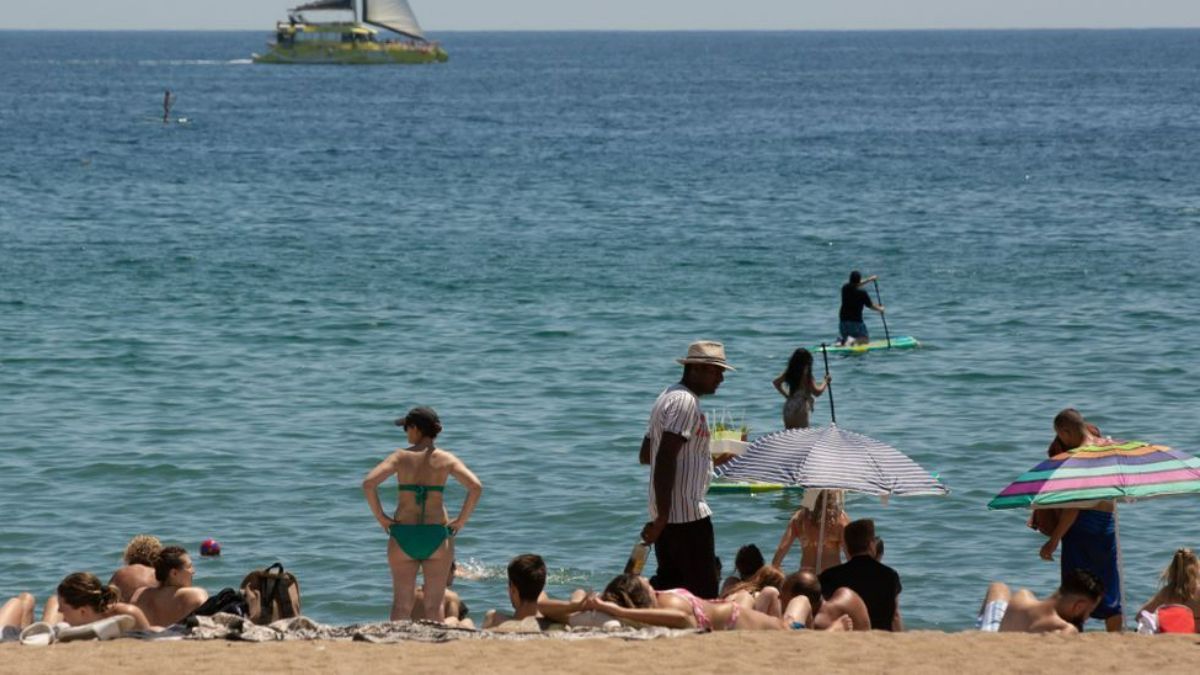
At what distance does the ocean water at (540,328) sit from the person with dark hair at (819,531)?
1912 millimetres

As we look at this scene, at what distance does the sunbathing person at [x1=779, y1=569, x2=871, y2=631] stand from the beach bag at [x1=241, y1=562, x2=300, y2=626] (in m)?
2.92

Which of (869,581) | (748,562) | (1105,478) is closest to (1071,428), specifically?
(1105,478)

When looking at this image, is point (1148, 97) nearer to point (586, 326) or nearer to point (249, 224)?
point (249, 224)

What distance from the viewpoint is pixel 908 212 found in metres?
46.6

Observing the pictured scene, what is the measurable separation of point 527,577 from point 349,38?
515 ft

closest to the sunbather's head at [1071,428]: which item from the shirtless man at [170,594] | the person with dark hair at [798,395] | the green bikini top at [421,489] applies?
the green bikini top at [421,489]

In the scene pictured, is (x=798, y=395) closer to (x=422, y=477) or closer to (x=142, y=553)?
(x=422, y=477)

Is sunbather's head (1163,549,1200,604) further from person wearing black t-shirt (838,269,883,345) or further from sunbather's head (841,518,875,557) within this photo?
person wearing black t-shirt (838,269,883,345)

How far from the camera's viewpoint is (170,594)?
11.0m

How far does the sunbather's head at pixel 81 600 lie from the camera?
10414 mm

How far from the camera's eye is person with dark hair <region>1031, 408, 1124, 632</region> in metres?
11.2

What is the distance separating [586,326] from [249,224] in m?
17.4

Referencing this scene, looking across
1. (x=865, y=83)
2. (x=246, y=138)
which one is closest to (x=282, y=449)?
(x=246, y=138)

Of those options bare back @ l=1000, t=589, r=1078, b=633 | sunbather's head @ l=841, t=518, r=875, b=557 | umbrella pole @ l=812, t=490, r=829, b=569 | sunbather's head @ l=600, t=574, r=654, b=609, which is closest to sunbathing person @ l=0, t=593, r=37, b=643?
sunbather's head @ l=600, t=574, r=654, b=609
